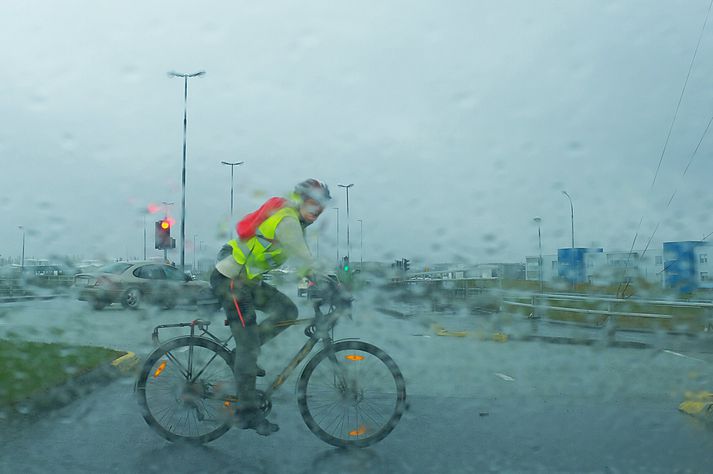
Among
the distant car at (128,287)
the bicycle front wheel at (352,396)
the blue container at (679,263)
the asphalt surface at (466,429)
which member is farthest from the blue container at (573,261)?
the bicycle front wheel at (352,396)

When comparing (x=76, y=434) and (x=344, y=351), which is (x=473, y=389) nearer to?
(x=344, y=351)

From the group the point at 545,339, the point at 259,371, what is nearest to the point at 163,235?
the point at 259,371

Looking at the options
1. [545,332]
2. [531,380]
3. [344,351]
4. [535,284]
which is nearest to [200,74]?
[344,351]

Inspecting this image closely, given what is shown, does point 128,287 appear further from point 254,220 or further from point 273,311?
point 254,220

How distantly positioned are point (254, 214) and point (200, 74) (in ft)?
11.1

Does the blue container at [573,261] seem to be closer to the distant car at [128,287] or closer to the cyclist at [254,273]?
the distant car at [128,287]

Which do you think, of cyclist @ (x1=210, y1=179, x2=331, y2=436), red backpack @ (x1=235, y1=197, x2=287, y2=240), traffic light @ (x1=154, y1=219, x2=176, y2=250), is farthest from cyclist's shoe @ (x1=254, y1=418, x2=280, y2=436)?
traffic light @ (x1=154, y1=219, x2=176, y2=250)

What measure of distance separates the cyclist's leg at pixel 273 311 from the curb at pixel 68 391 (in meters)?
2.03

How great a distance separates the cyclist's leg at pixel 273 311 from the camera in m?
4.85

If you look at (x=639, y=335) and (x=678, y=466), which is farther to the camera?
(x=639, y=335)

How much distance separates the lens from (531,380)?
7.90m

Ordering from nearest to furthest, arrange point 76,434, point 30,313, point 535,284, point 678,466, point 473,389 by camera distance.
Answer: point 678,466
point 76,434
point 473,389
point 30,313
point 535,284

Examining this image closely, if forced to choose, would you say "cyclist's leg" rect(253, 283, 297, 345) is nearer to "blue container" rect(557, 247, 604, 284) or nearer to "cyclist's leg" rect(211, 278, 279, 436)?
"cyclist's leg" rect(211, 278, 279, 436)

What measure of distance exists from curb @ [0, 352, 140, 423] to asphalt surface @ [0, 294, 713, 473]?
103 mm
